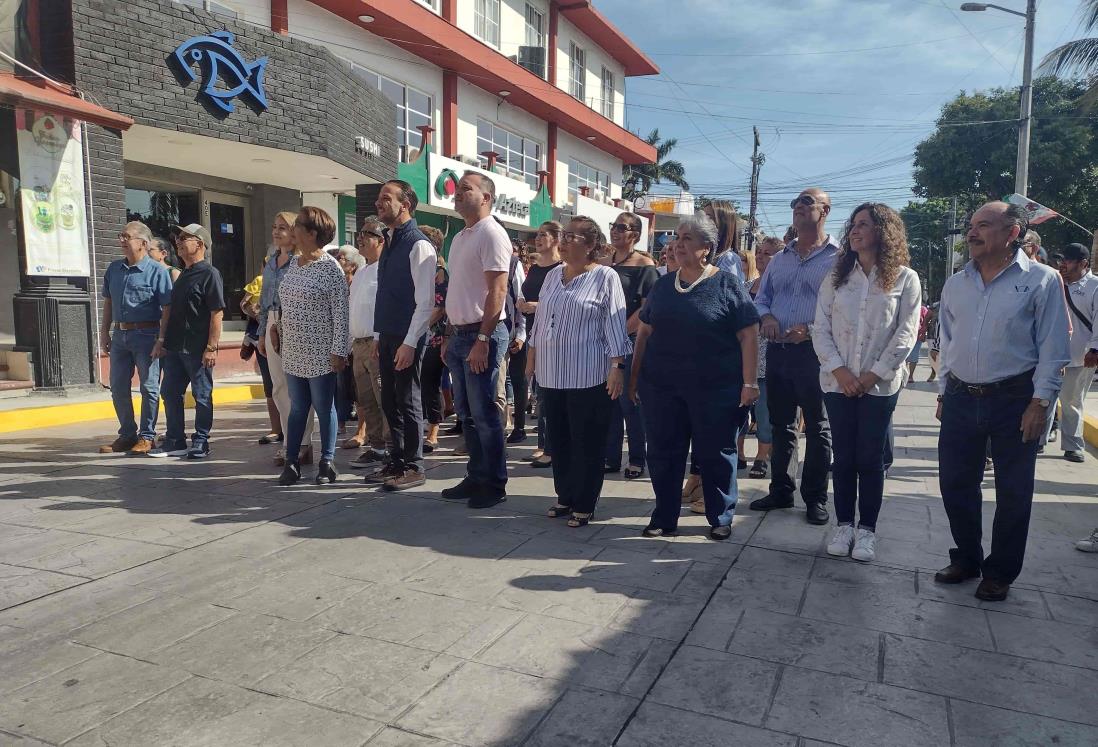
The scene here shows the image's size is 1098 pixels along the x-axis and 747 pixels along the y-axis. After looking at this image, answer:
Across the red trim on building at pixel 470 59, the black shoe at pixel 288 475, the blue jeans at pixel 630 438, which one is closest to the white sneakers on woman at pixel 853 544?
the blue jeans at pixel 630 438

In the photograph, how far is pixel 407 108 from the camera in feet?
57.2

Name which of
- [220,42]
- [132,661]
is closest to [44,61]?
[220,42]

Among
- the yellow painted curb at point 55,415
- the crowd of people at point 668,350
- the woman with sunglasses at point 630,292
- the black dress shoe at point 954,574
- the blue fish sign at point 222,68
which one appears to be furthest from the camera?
the blue fish sign at point 222,68

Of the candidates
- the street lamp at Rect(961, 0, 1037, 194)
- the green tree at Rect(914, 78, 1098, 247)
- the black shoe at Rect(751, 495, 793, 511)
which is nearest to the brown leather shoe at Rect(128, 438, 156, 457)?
the black shoe at Rect(751, 495, 793, 511)

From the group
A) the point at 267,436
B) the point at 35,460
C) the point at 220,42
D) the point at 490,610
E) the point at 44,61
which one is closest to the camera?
the point at 490,610

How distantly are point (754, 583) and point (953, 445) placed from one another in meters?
1.18

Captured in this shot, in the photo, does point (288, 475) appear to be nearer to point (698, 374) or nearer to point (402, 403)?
point (402, 403)

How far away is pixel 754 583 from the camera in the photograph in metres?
3.64

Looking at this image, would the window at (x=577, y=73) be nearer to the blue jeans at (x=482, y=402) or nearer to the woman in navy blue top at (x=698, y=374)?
the blue jeans at (x=482, y=402)

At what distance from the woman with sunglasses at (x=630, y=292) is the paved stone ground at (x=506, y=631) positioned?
110cm

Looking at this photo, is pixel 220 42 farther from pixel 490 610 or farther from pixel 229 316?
pixel 490 610

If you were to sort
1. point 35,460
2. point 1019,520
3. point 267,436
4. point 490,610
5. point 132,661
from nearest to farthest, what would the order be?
point 132,661 < point 490,610 < point 1019,520 < point 35,460 < point 267,436

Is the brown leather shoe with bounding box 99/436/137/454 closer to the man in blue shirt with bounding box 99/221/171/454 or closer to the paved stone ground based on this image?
the man in blue shirt with bounding box 99/221/171/454

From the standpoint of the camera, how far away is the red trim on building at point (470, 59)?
1509 cm
